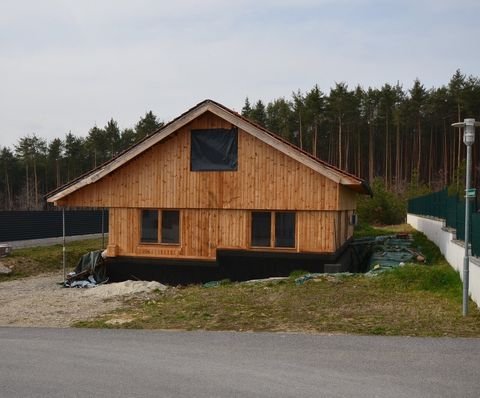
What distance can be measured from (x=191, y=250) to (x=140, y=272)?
83.9 inches

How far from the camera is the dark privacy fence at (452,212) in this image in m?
11.9

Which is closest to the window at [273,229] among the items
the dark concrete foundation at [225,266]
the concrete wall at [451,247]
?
the dark concrete foundation at [225,266]

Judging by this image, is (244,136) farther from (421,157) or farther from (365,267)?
(421,157)

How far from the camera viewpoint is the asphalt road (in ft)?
21.2

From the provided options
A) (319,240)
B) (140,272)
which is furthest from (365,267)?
(140,272)

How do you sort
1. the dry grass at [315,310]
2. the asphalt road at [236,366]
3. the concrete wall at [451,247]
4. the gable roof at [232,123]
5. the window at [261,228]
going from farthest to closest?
the window at [261,228] → the gable roof at [232,123] → the concrete wall at [451,247] → the dry grass at [315,310] → the asphalt road at [236,366]

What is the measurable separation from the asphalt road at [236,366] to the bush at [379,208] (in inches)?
1279

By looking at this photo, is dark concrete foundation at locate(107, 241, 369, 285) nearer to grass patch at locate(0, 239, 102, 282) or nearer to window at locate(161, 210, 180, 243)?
window at locate(161, 210, 180, 243)

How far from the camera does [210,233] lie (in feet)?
60.4

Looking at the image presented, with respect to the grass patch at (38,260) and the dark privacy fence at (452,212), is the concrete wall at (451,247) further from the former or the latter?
the grass patch at (38,260)

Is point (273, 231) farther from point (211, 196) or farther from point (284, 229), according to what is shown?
point (211, 196)

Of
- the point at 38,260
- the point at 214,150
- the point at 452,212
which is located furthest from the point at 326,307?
the point at 38,260

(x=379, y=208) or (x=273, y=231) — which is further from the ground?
(x=379, y=208)

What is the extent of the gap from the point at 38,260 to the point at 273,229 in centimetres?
1272
